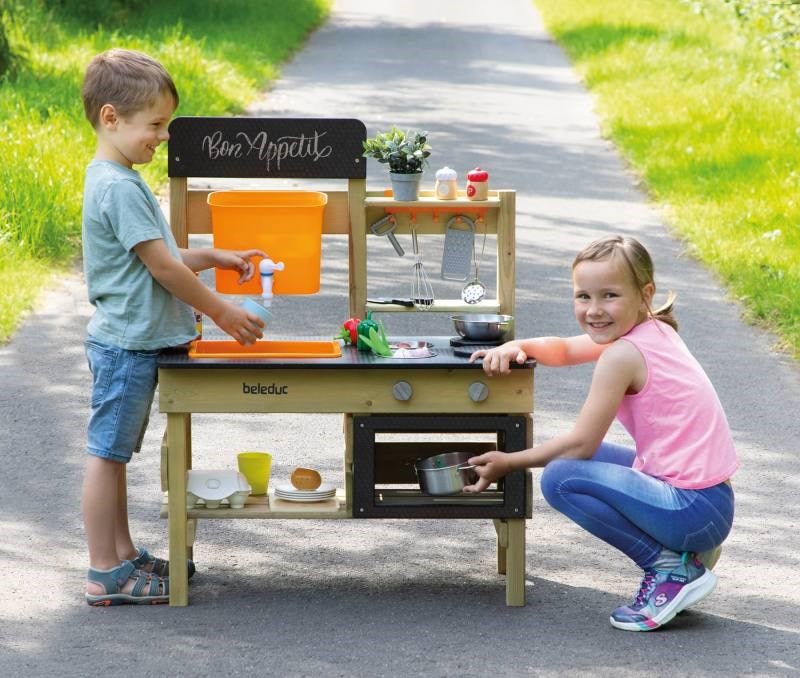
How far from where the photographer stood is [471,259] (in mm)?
4777

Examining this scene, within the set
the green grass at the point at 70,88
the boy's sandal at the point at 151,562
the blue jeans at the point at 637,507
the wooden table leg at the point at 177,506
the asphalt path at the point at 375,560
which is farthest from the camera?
the green grass at the point at 70,88

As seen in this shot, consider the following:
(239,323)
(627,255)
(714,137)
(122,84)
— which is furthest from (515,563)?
(714,137)

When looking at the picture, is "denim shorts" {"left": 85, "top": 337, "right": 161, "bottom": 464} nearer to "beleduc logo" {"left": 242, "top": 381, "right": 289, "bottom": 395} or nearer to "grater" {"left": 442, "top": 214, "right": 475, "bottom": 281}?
"beleduc logo" {"left": 242, "top": 381, "right": 289, "bottom": 395}

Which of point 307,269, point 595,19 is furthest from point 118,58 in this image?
point 595,19

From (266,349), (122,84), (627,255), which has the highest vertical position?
(122,84)

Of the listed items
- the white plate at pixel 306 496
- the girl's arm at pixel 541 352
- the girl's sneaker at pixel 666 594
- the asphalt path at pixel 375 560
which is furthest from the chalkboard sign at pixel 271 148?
the girl's sneaker at pixel 666 594

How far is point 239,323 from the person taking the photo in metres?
4.38

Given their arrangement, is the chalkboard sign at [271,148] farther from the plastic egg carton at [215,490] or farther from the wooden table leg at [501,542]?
the wooden table leg at [501,542]

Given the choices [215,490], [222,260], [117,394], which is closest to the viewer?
[117,394]

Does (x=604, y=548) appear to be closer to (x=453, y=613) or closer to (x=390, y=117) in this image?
(x=453, y=613)

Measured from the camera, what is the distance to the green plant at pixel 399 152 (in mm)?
4707

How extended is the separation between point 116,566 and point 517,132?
1060 cm

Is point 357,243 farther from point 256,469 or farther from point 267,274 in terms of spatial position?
point 256,469

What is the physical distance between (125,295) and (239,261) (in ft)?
1.32
